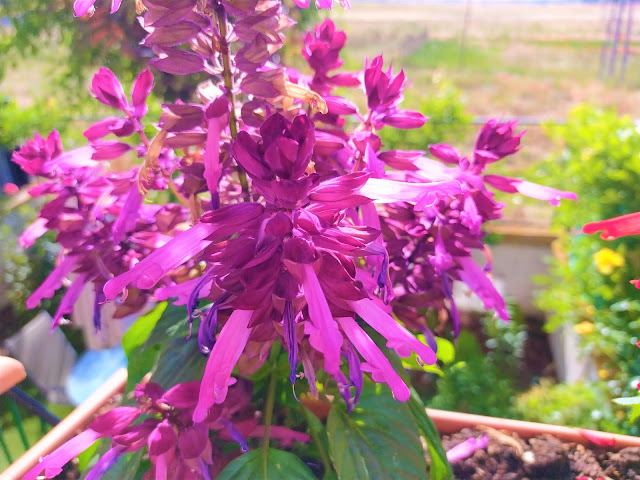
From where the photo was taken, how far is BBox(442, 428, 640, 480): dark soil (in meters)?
0.65

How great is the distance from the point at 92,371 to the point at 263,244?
1.21 m

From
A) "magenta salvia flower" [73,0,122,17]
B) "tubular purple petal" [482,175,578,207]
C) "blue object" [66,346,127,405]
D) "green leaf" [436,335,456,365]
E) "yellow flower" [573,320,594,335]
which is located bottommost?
"blue object" [66,346,127,405]

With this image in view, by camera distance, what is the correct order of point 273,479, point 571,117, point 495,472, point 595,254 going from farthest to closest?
point 571,117 → point 595,254 → point 495,472 → point 273,479

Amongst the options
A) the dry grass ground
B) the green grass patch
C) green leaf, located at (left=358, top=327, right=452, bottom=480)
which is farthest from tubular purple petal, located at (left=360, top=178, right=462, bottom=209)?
the green grass patch

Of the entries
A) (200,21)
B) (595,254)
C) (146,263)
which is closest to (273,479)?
(146,263)

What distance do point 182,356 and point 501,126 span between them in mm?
373

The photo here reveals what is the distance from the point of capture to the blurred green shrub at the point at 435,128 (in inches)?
77.2

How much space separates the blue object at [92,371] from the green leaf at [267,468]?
88 cm

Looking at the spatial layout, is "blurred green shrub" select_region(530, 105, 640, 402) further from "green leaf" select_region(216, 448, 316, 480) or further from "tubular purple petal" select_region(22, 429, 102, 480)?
"tubular purple petal" select_region(22, 429, 102, 480)

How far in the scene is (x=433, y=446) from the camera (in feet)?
1.90

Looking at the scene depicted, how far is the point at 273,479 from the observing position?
1.60 ft

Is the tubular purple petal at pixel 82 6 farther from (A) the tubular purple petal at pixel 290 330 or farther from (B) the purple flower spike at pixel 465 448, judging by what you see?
(B) the purple flower spike at pixel 465 448

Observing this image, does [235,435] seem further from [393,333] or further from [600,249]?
[600,249]

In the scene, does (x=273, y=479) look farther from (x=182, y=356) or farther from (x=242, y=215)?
(x=242, y=215)
